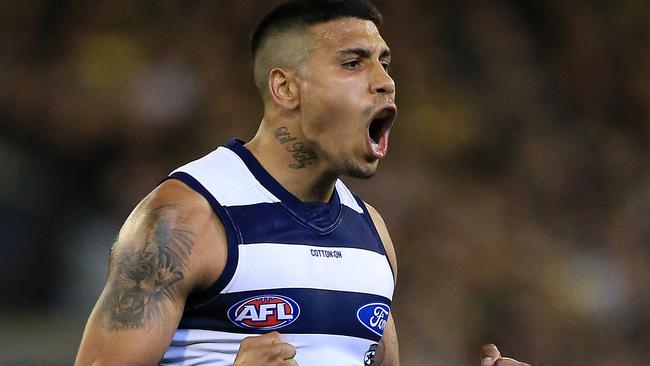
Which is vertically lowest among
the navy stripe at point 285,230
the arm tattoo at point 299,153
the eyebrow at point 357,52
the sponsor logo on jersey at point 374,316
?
the sponsor logo on jersey at point 374,316

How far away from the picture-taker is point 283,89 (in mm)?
2996

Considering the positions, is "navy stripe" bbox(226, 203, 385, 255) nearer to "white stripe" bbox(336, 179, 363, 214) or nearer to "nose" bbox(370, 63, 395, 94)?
"white stripe" bbox(336, 179, 363, 214)

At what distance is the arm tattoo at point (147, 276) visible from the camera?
248 cm

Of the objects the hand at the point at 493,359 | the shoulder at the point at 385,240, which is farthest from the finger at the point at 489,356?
the shoulder at the point at 385,240

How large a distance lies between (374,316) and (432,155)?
3315 mm

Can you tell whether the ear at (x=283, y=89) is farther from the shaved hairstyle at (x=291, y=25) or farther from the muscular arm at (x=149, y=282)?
the muscular arm at (x=149, y=282)

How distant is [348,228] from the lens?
3033 millimetres

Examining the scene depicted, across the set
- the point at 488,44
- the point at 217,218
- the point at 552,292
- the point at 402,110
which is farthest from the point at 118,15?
the point at 217,218

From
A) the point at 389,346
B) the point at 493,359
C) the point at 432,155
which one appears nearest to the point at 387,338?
the point at 389,346

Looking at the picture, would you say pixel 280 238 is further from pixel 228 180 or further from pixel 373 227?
pixel 373 227

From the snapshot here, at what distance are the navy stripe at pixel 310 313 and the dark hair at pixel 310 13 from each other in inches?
31.6

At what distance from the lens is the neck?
293 cm

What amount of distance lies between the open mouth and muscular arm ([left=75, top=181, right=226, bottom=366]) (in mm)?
560

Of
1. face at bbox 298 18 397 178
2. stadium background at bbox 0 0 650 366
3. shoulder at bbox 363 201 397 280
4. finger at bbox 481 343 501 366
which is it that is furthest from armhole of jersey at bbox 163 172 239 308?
stadium background at bbox 0 0 650 366
